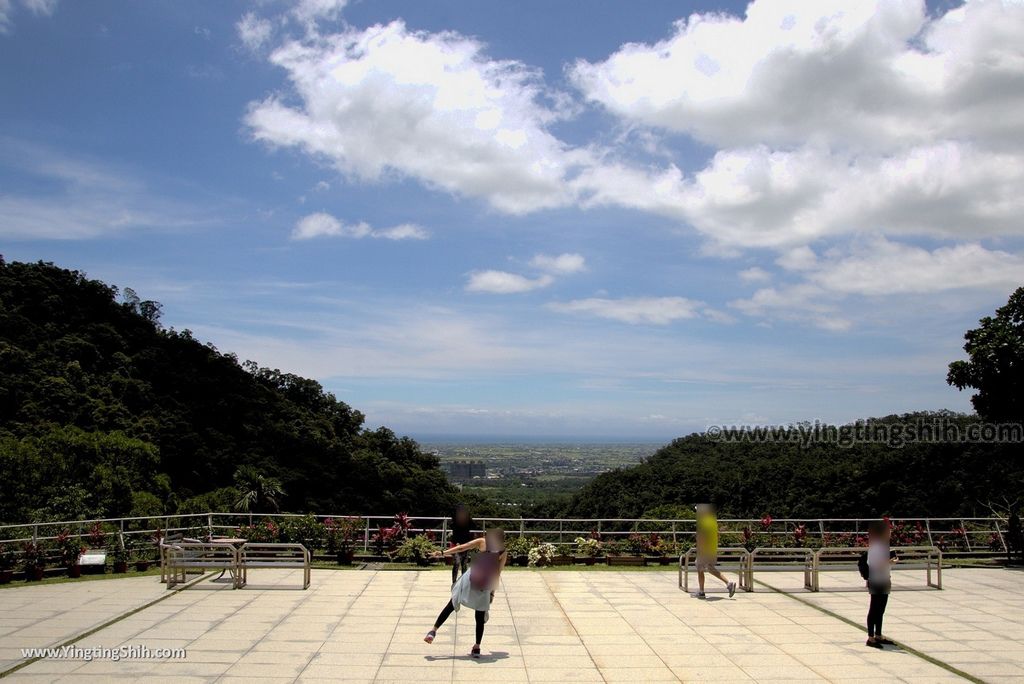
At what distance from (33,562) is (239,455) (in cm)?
3498

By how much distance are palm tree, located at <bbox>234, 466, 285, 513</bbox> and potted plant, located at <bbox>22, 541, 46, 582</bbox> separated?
88.5ft

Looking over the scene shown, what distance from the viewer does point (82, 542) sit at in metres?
13.2

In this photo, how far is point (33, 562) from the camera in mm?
11500

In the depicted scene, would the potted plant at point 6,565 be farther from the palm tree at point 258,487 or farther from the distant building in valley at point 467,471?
the distant building in valley at point 467,471

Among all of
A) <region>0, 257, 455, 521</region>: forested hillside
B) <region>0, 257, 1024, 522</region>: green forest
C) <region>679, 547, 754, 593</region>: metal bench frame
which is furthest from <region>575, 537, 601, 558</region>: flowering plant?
<region>0, 257, 455, 521</region>: forested hillside

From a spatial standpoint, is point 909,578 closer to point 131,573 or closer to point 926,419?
→ point 131,573

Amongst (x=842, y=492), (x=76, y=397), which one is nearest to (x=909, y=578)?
(x=842, y=492)

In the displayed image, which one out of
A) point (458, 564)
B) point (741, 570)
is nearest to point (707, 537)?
point (741, 570)

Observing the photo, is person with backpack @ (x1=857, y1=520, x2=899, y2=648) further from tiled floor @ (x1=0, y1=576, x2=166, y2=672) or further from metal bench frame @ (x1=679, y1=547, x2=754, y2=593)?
tiled floor @ (x1=0, y1=576, x2=166, y2=672)

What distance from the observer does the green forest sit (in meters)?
31.6

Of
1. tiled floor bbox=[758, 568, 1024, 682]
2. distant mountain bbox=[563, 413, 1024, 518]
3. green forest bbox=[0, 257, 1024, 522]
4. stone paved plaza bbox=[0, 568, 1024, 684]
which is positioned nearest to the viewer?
stone paved plaza bbox=[0, 568, 1024, 684]

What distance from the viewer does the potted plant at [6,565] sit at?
36.9 ft

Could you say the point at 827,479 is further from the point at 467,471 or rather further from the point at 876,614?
the point at 467,471

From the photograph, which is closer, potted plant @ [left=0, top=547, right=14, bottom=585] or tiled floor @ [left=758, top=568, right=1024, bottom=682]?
tiled floor @ [left=758, top=568, right=1024, bottom=682]
